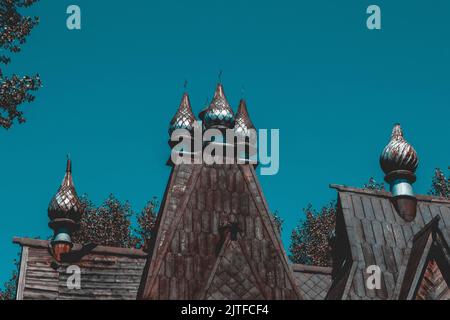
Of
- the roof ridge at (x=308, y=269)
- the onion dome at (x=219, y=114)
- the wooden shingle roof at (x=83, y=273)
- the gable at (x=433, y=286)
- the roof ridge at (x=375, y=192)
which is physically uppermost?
the onion dome at (x=219, y=114)

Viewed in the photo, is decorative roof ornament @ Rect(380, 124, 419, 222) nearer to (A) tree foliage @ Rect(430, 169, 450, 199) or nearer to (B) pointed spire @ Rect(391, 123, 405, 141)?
(B) pointed spire @ Rect(391, 123, 405, 141)

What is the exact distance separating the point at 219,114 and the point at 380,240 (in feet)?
18.5

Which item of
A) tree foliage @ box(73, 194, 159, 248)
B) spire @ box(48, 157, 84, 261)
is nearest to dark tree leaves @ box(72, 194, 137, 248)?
tree foliage @ box(73, 194, 159, 248)

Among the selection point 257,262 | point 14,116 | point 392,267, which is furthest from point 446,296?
point 14,116

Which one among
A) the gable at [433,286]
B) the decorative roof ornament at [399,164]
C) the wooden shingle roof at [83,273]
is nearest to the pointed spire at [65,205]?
the wooden shingle roof at [83,273]

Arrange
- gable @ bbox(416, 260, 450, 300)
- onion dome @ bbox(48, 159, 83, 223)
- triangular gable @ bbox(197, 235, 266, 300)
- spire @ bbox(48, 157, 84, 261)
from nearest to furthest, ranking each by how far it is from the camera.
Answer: triangular gable @ bbox(197, 235, 266, 300), gable @ bbox(416, 260, 450, 300), spire @ bbox(48, 157, 84, 261), onion dome @ bbox(48, 159, 83, 223)

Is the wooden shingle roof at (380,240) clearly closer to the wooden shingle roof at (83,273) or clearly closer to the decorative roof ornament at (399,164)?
the decorative roof ornament at (399,164)

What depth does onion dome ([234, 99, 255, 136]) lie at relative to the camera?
84.0 feet

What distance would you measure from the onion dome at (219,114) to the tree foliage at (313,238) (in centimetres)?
1804

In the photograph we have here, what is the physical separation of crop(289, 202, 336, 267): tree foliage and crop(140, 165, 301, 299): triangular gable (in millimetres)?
19071

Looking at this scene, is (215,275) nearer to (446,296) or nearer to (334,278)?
(334,278)

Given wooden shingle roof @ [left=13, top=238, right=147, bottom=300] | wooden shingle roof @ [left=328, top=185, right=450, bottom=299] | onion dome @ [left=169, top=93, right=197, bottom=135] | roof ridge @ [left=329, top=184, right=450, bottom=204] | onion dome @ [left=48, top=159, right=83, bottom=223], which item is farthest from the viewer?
onion dome @ [left=169, top=93, right=197, bottom=135]

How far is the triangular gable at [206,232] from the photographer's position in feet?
69.1

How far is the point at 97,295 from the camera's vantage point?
2311 centimetres
